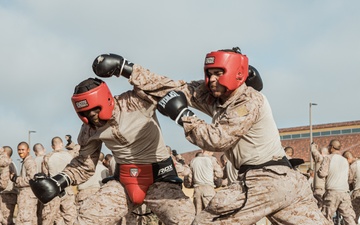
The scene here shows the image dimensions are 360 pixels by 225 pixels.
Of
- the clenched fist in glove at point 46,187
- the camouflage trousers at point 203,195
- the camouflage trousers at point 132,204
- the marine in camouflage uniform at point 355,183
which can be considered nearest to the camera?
the camouflage trousers at point 132,204

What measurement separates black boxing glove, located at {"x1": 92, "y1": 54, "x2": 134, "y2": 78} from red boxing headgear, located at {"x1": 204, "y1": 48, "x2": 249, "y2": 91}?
1.18 meters

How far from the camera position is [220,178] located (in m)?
15.6

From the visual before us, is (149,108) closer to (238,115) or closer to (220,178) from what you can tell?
(238,115)

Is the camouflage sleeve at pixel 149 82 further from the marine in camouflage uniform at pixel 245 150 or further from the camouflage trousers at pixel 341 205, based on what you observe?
the camouflage trousers at pixel 341 205

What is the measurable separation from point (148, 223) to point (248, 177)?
857cm

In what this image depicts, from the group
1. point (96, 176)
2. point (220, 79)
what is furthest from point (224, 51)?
point (96, 176)

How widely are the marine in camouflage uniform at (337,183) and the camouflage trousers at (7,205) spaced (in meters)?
6.14

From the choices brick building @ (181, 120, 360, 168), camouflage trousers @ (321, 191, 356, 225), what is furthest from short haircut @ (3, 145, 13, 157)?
brick building @ (181, 120, 360, 168)

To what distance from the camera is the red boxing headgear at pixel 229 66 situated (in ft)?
20.7

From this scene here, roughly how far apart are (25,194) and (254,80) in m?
7.98

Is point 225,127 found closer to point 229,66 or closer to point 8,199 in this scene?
point 229,66

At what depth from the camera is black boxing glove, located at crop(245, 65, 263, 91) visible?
6.93 metres

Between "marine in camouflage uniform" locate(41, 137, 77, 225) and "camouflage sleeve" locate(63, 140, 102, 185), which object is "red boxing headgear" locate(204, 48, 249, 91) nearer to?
"camouflage sleeve" locate(63, 140, 102, 185)

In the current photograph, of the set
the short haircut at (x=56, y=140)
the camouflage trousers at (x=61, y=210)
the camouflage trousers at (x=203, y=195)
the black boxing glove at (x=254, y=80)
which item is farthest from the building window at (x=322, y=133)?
the black boxing glove at (x=254, y=80)
